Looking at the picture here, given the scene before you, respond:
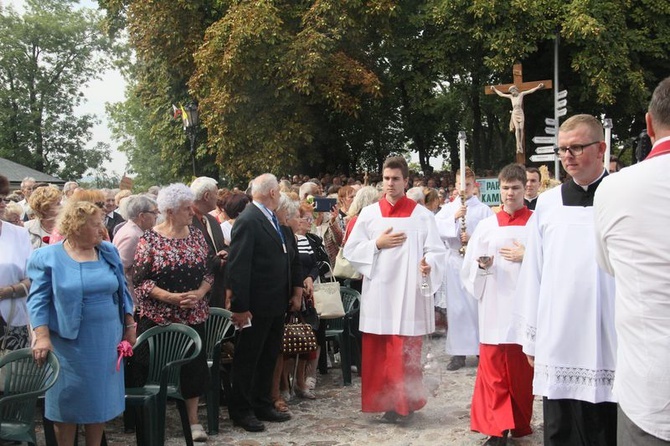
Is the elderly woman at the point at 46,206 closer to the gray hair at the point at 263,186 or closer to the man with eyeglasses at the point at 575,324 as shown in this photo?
the gray hair at the point at 263,186

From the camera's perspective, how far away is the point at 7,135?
44.8 metres

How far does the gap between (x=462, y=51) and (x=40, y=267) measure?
863 inches

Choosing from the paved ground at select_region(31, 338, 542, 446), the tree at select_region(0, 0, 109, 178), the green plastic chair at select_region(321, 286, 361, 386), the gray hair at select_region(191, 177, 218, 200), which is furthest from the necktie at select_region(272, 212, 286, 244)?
the tree at select_region(0, 0, 109, 178)

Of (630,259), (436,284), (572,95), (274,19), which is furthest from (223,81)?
(630,259)

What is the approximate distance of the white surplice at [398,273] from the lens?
6.84 metres

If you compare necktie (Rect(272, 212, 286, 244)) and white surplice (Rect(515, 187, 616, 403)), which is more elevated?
necktie (Rect(272, 212, 286, 244))

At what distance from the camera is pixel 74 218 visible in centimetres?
493

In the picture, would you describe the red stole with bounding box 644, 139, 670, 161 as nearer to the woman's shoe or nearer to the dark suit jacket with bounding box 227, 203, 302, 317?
the dark suit jacket with bounding box 227, 203, 302, 317

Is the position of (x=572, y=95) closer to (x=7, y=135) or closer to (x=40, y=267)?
(x=40, y=267)

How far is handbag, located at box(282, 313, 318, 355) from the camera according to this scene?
7.14 meters

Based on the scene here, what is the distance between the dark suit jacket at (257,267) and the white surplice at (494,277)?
155cm

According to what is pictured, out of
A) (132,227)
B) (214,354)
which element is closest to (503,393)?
(214,354)

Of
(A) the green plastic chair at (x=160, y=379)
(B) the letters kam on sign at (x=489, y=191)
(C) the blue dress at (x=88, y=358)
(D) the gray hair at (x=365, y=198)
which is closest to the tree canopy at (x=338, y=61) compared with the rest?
(B) the letters kam on sign at (x=489, y=191)

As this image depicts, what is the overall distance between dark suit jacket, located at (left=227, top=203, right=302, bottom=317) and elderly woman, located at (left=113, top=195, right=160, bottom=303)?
75 cm
